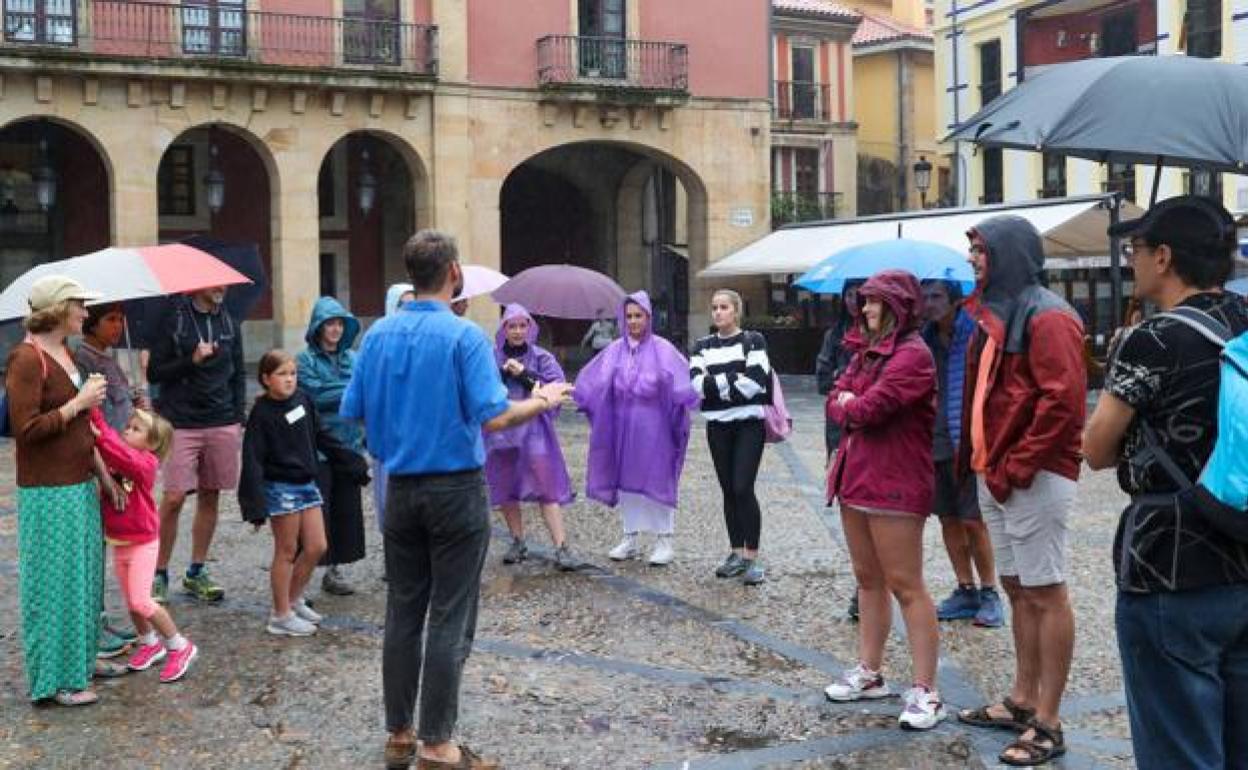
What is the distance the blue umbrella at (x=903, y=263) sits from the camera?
6.88 meters

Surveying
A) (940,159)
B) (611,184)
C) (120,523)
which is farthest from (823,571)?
(940,159)

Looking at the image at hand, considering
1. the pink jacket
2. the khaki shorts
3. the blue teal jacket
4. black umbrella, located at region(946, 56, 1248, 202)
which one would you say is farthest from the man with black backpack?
the blue teal jacket

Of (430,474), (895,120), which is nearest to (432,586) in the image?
(430,474)

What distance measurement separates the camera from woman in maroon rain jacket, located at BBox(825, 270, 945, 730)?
4824mm

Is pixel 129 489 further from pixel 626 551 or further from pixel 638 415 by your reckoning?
pixel 626 551

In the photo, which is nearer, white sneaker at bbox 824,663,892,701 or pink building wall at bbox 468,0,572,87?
white sneaker at bbox 824,663,892,701

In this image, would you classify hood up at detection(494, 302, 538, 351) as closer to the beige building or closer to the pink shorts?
the pink shorts

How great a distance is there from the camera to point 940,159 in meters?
42.0

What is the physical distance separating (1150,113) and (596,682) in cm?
311

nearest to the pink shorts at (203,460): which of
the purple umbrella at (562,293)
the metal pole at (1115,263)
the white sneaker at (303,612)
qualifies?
the white sneaker at (303,612)

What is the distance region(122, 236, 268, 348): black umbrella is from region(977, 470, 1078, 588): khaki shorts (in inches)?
172

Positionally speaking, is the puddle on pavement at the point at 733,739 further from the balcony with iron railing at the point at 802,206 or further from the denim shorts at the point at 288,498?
the balcony with iron railing at the point at 802,206

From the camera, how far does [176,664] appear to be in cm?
547

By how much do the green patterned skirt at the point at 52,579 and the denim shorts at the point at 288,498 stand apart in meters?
1.08
